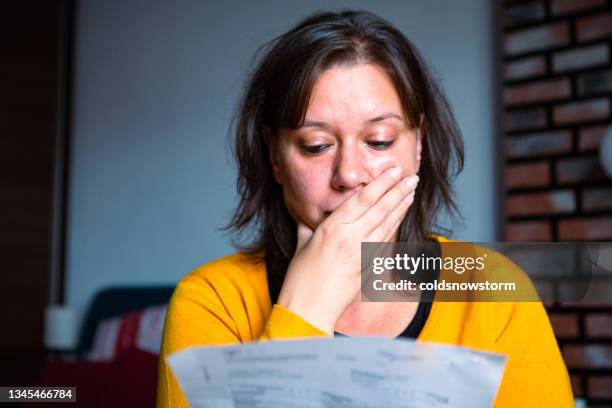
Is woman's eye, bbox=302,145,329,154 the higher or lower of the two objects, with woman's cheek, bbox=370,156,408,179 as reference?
higher

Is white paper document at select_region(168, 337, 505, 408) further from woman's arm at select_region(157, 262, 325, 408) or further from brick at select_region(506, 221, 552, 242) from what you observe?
brick at select_region(506, 221, 552, 242)

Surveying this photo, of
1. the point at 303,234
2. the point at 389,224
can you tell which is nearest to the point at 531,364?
the point at 389,224

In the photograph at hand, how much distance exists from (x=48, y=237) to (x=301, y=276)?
3.55 metres

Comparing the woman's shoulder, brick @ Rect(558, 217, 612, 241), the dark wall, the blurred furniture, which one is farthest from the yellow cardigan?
the dark wall

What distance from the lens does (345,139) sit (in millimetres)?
1019

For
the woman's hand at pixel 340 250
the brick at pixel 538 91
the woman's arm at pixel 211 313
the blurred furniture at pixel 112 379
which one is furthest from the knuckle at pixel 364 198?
the brick at pixel 538 91

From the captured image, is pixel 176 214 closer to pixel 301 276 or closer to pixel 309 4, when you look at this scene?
pixel 309 4

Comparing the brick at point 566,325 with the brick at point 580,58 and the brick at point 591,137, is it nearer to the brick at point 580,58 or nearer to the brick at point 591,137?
the brick at point 591,137

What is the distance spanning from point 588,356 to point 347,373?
2.17 m

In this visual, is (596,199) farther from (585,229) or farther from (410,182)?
(410,182)

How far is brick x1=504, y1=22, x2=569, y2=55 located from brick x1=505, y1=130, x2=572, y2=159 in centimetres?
33

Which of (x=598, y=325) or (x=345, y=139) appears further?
(x=598, y=325)

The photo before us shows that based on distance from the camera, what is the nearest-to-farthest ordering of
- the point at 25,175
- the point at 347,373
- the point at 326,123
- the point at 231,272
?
the point at 347,373
the point at 326,123
the point at 231,272
the point at 25,175

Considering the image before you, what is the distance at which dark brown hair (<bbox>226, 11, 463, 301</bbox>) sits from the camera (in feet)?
3.56
